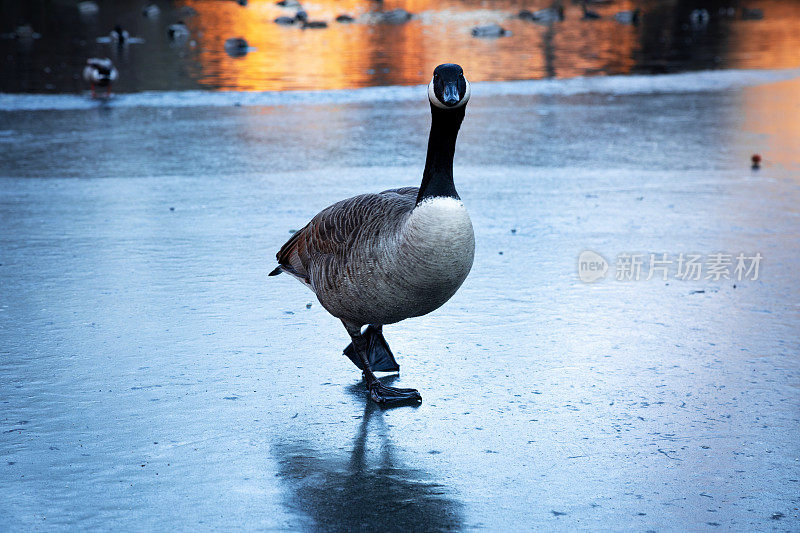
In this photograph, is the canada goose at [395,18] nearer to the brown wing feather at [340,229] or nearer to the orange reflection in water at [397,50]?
the orange reflection in water at [397,50]

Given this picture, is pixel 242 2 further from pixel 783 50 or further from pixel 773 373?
pixel 773 373

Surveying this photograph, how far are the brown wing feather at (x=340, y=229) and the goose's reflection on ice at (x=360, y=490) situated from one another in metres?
0.82

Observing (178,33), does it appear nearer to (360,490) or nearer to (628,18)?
(628,18)

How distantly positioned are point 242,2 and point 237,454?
4387cm

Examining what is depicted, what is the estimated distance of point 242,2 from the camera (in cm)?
4447

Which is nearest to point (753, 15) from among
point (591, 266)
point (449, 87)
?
point (591, 266)

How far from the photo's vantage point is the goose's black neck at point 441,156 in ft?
11.8

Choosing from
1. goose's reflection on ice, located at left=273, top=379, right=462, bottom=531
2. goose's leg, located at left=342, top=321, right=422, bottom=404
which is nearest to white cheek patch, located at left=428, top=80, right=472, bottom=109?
goose's leg, located at left=342, top=321, right=422, bottom=404

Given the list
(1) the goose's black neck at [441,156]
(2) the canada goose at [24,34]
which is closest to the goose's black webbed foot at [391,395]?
(1) the goose's black neck at [441,156]

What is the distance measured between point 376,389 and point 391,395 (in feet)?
0.24

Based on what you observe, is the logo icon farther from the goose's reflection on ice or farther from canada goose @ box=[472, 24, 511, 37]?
canada goose @ box=[472, 24, 511, 37]

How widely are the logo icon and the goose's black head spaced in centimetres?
232

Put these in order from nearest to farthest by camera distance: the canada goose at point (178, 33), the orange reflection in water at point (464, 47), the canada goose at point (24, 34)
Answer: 1. the orange reflection in water at point (464, 47)
2. the canada goose at point (24, 34)
3. the canada goose at point (178, 33)

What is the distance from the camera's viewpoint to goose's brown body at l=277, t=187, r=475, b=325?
356 cm
